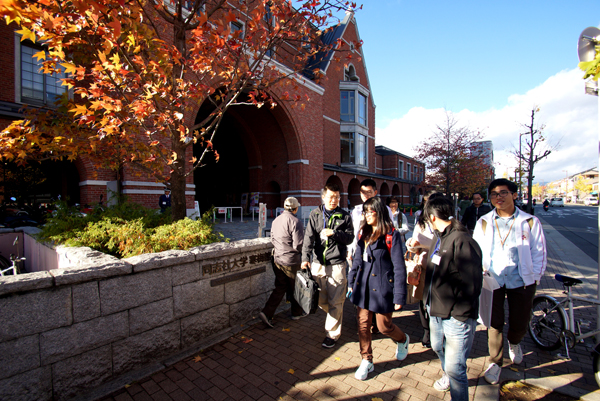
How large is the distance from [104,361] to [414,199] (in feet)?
149

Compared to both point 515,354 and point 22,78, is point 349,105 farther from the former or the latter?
point 515,354

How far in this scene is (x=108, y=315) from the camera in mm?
2918

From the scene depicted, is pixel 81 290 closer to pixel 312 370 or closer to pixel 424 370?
pixel 312 370

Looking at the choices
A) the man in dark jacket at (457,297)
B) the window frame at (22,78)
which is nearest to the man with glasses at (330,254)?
the man in dark jacket at (457,297)

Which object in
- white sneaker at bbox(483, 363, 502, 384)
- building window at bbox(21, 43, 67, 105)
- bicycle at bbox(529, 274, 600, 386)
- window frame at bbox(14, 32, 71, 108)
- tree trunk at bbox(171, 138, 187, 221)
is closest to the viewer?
white sneaker at bbox(483, 363, 502, 384)

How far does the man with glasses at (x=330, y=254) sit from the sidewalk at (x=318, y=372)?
448 millimetres

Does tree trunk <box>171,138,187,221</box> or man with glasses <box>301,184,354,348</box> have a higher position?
tree trunk <box>171,138,187,221</box>

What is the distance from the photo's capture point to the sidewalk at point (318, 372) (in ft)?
9.20

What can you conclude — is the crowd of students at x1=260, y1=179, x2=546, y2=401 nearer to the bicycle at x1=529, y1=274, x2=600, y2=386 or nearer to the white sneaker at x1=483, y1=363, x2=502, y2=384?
the white sneaker at x1=483, y1=363, x2=502, y2=384

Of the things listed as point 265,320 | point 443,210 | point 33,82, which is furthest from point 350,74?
point 443,210

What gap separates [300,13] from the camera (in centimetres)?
473

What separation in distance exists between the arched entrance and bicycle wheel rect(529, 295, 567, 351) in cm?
1722

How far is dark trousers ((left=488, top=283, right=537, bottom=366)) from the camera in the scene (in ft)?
9.87

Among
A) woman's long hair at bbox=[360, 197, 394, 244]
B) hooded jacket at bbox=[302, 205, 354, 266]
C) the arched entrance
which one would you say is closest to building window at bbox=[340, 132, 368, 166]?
the arched entrance
